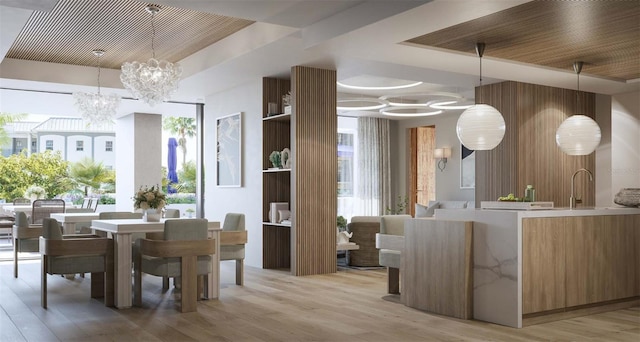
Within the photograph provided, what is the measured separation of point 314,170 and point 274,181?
→ 85 cm

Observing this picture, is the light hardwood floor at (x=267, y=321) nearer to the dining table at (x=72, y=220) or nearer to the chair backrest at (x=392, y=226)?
the chair backrest at (x=392, y=226)

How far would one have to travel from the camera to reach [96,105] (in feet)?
28.1

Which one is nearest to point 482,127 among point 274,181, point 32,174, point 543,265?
point 543,265

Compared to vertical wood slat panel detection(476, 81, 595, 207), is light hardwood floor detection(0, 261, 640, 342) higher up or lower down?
lower down

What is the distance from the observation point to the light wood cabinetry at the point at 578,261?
4.89 m

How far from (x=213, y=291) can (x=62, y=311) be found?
1319 mm

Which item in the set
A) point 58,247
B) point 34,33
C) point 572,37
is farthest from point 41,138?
point 572,37

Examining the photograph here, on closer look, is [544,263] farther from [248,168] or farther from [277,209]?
[248,168]

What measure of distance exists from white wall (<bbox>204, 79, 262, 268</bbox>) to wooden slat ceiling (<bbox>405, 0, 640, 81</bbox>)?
3114 millimetres

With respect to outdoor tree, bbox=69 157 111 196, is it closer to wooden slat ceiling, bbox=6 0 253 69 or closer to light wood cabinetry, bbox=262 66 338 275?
wooden slat ceiling, bbox=6 0 253 69

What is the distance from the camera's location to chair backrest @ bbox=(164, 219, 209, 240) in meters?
5.29

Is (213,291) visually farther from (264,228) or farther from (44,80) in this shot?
(44,80)

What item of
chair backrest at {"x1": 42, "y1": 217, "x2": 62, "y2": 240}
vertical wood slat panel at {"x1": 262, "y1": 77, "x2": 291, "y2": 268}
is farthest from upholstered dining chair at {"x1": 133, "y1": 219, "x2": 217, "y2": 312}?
vertical wood slat panel at {"x1": 262, "y1": 77, "x2": 291, "y2": 268}

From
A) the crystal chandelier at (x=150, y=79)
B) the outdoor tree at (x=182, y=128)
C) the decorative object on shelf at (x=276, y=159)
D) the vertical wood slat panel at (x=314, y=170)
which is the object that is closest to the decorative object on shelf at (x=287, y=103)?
the vertical wood slat panel at (x=314, y=170)
